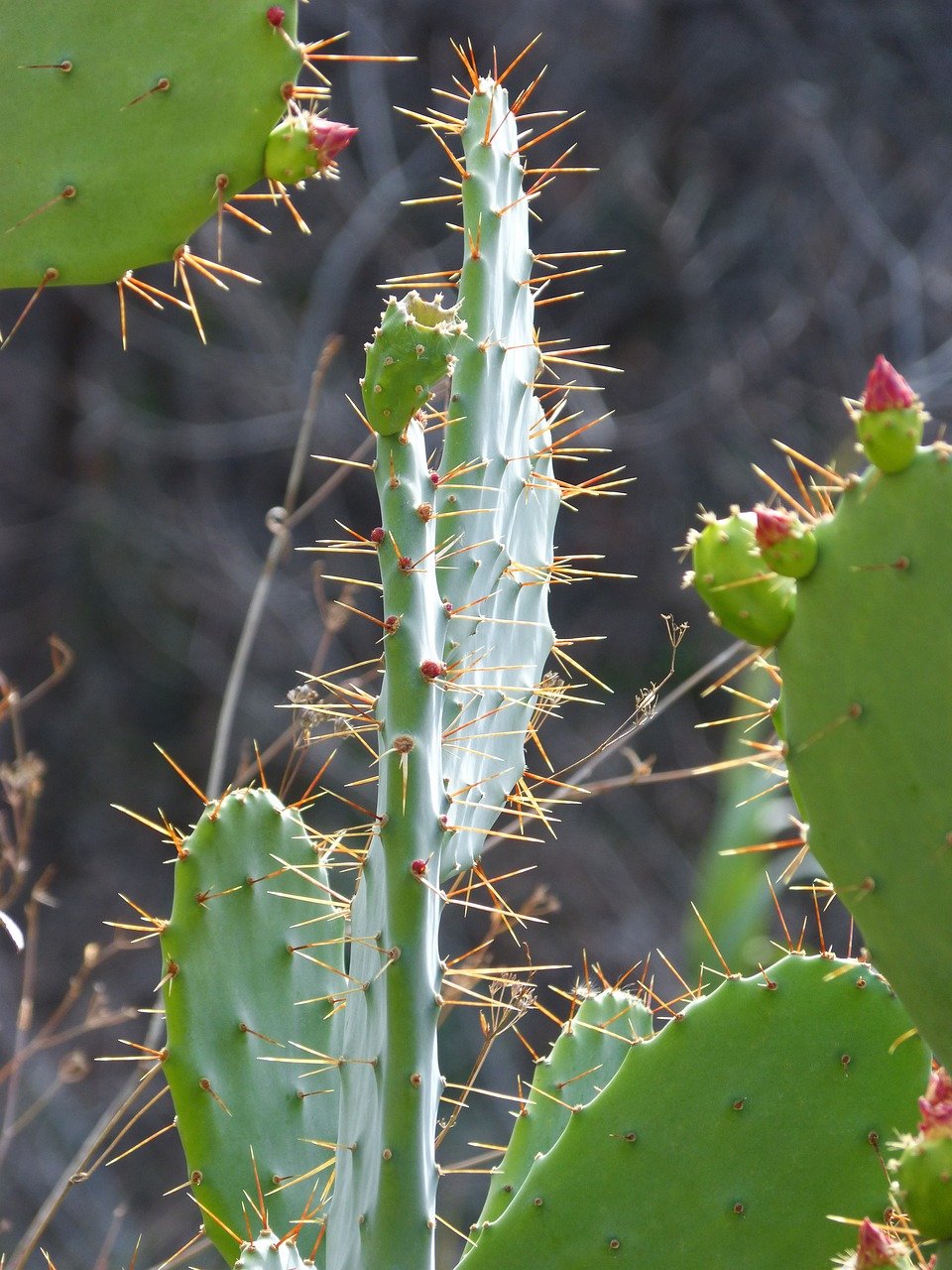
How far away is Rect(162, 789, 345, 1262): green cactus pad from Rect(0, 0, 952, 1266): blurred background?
2670 mm

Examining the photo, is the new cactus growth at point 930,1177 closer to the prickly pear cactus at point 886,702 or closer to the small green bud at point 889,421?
the prickly pear cactus at point 886,702

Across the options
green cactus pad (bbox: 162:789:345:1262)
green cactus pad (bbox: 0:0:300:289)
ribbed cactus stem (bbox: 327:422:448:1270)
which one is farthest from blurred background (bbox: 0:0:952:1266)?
ribbed cactus stem (bbox: 327:422:448:1270)

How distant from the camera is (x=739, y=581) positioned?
684 mm

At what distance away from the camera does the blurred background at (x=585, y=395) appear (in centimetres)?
380

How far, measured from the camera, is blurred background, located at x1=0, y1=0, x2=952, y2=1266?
3.80m

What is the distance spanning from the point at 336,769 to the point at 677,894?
0.95 meters

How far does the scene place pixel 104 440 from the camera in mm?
4008

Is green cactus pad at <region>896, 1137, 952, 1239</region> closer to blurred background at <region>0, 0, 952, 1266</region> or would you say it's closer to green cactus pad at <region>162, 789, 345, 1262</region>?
green cactus pad at <region>162, 789, 345, 1262</region>

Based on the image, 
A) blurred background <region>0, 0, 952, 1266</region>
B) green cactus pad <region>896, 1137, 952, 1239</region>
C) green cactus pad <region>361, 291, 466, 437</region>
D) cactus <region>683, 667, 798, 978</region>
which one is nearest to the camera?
green cactus pad <region>896, 1137, 952, 1239</region>

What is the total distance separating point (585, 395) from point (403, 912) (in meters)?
3.09

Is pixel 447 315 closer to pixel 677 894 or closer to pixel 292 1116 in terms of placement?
pixel 292 1116

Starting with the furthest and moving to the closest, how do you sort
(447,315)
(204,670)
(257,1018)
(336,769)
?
(204,670), (336,769), (257,1018), (447,315)

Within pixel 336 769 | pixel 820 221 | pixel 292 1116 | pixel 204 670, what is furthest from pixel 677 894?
pixel 292 1116

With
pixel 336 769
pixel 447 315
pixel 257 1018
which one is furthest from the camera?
pixel 336 769
